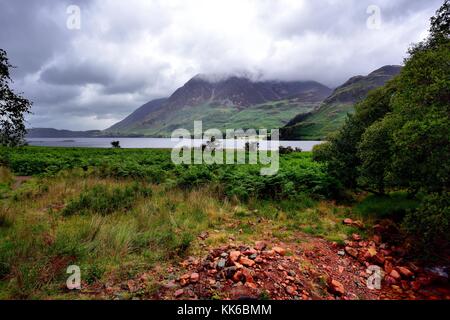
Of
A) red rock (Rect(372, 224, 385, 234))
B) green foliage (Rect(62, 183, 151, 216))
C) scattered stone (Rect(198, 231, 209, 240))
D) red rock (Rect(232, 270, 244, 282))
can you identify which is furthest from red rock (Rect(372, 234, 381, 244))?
green foliage (Rect(62, 183, 151, 216))

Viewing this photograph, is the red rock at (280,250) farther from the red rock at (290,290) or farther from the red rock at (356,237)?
the red rock at (356,237)

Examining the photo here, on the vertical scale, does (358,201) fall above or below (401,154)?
below

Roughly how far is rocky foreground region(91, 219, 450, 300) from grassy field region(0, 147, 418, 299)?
0.50m

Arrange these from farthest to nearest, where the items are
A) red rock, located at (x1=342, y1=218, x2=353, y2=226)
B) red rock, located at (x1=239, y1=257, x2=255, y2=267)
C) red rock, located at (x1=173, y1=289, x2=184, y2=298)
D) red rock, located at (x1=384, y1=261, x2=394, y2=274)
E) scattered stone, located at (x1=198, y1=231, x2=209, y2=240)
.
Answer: red rock, located at (x1=342, y1=218, x2=353, y2=226)
scattered stone, located at (x1=198, y1=231, x2=209, y2=240)
red rock, located at (x1=384, y1=261, x2=394, y2=274)
red rock, located at (x1=239, y1=257, x2=255, y2=267)
red rock, located at (x1=173, y1=289, x2=184, y2=298)

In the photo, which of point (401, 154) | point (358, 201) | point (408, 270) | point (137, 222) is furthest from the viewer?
point (358, 201)

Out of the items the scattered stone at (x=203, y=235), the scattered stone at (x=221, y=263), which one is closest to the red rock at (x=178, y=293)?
the scattered stone at (x=221, y=263)

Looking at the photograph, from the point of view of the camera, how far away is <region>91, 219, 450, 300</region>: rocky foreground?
4898mm

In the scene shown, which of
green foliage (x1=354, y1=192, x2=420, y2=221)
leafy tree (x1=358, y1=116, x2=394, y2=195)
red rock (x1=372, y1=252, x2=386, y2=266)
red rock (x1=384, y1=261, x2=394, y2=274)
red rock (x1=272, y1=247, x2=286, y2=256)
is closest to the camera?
red rock (x1=384, y1=261, x2=394, y2=274)

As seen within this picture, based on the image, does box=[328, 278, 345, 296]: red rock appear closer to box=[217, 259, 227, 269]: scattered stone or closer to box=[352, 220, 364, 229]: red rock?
box=[217, 259, 227, 269]: scattered stone

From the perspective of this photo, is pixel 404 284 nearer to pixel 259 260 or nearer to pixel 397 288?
pixel 397 288
